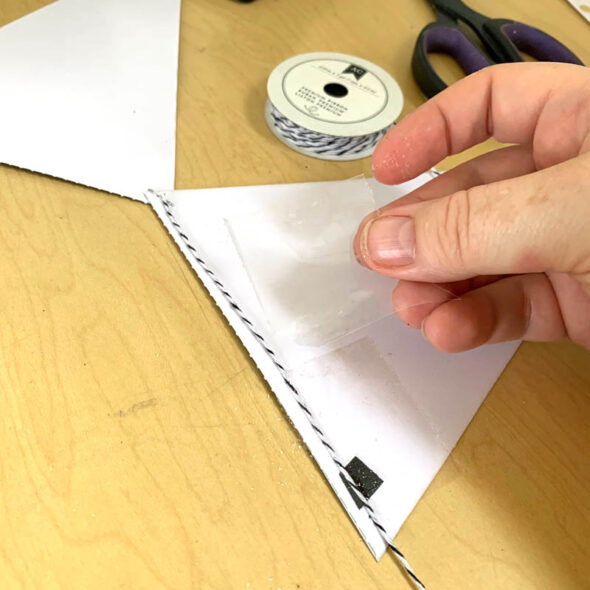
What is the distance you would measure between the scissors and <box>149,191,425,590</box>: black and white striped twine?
0.35 meters

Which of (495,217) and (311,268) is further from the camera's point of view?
(311,268)

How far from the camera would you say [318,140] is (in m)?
0.54

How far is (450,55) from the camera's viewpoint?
0.68 meters

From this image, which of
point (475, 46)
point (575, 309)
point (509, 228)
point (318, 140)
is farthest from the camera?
point (475, 46)

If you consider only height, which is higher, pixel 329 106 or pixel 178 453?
pixel 329 106

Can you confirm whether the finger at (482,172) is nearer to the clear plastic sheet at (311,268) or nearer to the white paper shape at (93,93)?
the clear plastic sheet at (311,268)

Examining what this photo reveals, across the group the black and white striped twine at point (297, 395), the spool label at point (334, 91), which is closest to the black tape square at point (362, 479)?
the black and white striped twine at point (297, 395)

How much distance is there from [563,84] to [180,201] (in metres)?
0.32

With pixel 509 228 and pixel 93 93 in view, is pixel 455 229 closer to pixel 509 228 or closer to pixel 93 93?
pixel 509 228

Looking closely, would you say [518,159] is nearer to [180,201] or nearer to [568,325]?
[568,325]

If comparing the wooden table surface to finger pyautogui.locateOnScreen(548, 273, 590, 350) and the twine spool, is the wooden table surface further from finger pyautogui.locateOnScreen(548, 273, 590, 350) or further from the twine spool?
the twine spool

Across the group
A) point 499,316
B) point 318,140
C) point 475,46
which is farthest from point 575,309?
point 475,46

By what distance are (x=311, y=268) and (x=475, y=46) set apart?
391 mm

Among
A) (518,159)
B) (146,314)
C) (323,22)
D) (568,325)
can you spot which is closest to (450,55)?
(323,22)
